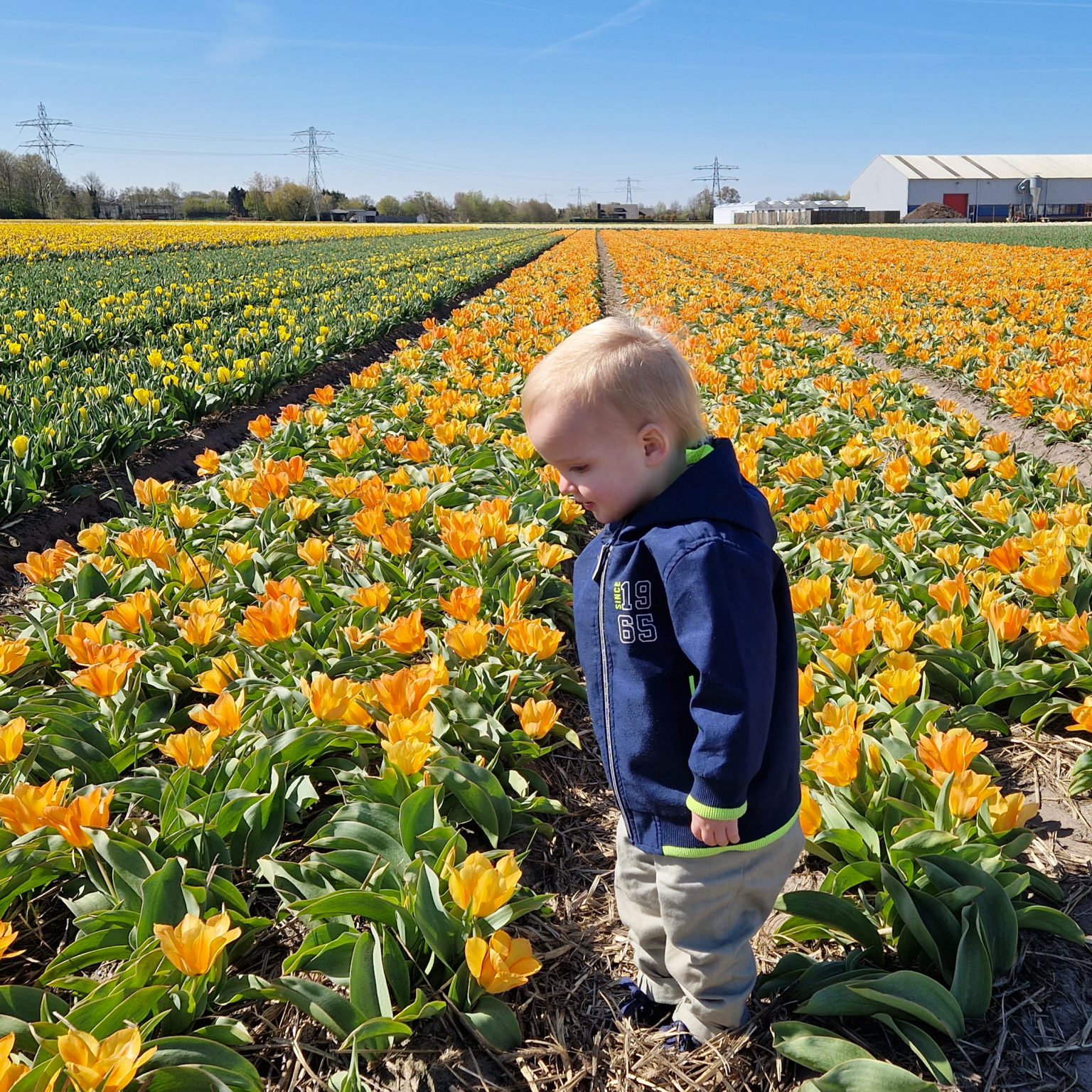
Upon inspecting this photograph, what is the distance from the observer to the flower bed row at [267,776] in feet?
5.50

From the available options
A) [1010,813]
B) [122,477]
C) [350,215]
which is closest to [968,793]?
[1010,813]

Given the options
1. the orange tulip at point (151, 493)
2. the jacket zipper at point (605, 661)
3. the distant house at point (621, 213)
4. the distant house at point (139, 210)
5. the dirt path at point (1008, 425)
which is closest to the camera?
the jacket zipper at point (605, 661)

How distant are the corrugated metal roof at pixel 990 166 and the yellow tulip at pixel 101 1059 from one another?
288 feet

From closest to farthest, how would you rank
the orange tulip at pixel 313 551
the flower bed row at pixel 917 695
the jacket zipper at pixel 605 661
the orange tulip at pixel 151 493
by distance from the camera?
the jacket zipper at pixel 605 661 < the flower bed row at pixel 917 695 < the orange tulip at pixel 313 551 < the orange tulip at pixel 151 493

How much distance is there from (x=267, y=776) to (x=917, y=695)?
188cm

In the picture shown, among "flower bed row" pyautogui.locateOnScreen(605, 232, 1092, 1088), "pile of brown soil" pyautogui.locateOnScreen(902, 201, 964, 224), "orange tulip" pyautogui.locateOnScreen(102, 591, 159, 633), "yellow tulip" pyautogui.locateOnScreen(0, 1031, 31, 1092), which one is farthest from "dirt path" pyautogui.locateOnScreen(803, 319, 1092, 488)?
"pile of brown soil" pyautogui.locateOnScreen(902, 201, 964, 224)

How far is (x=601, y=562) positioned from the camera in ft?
5.56

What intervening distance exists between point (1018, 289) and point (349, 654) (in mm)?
12918

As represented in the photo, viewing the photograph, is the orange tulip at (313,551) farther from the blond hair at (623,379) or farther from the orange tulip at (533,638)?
the blond hair at (623,379)

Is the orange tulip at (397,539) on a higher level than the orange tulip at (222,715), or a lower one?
higher

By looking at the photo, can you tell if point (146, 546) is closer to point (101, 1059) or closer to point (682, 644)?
point (101, 1059)

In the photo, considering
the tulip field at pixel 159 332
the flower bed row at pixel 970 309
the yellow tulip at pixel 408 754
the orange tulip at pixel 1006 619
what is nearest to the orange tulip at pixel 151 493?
the tulip field at pixel 159 332

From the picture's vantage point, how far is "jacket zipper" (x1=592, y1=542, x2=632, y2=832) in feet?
5.49

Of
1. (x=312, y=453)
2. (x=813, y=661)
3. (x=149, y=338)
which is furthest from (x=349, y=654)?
(x=149, y=338)
